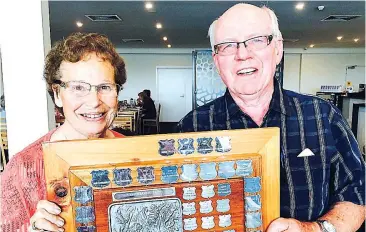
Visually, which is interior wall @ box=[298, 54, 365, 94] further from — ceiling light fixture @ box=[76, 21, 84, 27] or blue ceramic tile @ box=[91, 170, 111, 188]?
blue ceramic tile @ box=[91, 170, 111, 188]

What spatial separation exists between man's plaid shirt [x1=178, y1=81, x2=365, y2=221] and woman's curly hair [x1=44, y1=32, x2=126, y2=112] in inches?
13.3

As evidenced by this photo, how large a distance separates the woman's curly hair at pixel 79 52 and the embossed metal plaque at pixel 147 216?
29 cm

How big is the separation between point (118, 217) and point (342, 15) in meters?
5.49

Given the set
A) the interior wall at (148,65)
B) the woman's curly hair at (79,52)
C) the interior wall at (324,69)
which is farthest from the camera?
the interior wall at (324,69)

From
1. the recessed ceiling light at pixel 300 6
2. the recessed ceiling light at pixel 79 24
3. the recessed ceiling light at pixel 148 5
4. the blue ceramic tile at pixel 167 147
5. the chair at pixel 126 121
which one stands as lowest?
the chair at pixel 126 121

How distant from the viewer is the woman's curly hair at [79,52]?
2.34ft

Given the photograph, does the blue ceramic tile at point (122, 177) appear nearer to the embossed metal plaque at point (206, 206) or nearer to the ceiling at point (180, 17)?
the embossed metal plaque at point (206, 206)

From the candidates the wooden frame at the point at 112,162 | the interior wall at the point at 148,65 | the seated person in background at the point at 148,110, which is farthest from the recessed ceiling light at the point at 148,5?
the interior wall at the point at 148,65

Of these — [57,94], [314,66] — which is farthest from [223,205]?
[314,66]

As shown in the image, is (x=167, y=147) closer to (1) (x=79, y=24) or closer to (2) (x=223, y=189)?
→ (2) (x=223, y=189)

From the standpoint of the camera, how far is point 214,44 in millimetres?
875

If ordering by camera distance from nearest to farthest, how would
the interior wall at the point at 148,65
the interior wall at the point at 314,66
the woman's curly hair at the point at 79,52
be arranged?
the woman's curly hair at the point at 79,52 → the interior wall at the point at 148,65 → the interior wall at the point at 314,66

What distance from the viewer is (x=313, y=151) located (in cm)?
90

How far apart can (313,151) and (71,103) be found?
66cm
